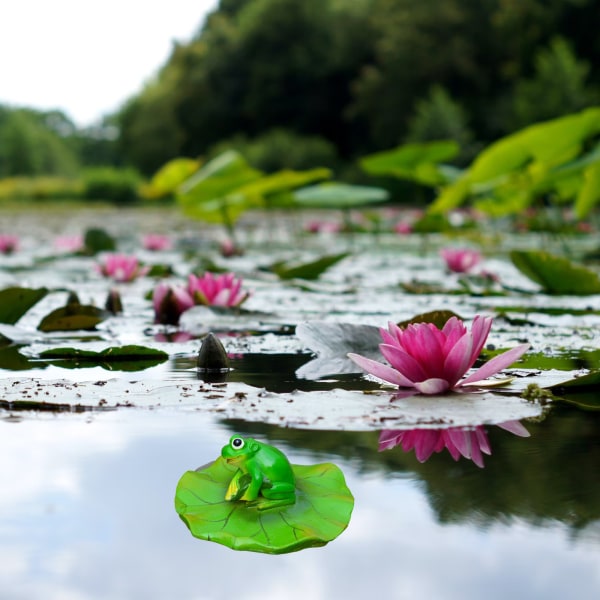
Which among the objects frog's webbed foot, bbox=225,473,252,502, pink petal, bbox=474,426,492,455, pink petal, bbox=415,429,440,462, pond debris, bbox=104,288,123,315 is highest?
frog's webbed foot, bbox=225,473,252,502

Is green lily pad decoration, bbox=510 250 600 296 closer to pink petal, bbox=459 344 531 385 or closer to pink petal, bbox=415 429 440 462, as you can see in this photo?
pink petal, bbox=459 344 531 385

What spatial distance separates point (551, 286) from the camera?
223 cm

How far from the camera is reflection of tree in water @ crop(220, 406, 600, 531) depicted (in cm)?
63

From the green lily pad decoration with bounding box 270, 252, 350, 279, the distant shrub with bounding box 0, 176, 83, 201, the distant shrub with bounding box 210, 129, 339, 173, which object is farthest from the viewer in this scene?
the distant shrub with bounding box 0, 176, 83, 201

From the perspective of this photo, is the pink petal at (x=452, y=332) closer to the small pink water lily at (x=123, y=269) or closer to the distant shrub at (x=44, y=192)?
the small pink water lily at (x=123, y=269)

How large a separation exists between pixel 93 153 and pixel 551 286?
6042 centimetres

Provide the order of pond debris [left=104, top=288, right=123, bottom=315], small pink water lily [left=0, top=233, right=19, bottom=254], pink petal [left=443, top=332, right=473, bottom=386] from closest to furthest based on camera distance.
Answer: pink petal [left=443, top=332, right=473, bottom=386] → pond debris [left=104, top=288, right=123, bottom=315] → small pink water lily [left=0, top=233, right=19, bottom=254]

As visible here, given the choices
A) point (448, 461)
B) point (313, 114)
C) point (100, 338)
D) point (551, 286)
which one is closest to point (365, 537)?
point (448, 461)

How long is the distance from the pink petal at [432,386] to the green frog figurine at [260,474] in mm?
367

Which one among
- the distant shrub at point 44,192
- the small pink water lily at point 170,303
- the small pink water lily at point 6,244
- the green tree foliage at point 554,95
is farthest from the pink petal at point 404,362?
the distant shrub at point 44,192

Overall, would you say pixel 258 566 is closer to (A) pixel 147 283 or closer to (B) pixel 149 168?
(A) pixel 147 283

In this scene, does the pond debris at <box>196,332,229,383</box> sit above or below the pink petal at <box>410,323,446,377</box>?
below

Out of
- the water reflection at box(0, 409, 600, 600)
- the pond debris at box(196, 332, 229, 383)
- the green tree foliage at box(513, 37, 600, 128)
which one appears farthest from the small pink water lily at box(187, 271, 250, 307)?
the green tree foliage at box(513, 37, 600, 128)

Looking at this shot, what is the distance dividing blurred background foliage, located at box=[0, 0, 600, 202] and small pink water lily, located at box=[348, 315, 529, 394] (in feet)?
38.5
